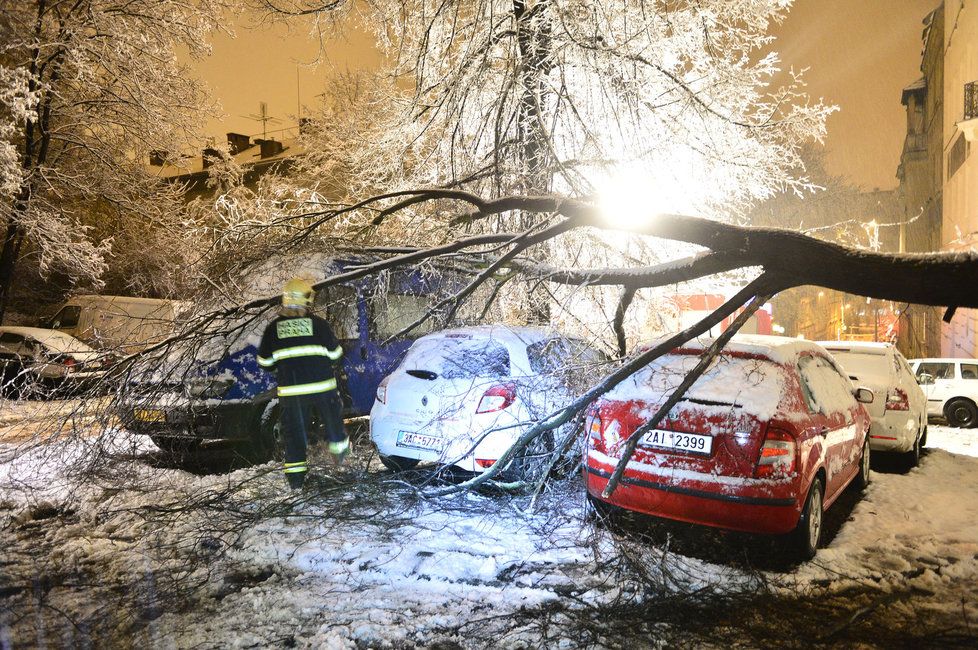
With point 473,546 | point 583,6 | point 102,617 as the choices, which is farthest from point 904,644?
point 583,6

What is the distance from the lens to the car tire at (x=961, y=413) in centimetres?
1414

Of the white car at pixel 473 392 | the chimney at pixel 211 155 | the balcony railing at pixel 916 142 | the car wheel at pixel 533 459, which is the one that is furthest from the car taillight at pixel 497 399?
the balcony railing at pixel 916 142

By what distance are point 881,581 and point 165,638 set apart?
462cm

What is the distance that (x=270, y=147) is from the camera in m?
36.6

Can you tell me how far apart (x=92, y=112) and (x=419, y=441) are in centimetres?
1369

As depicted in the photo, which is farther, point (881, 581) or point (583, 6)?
point (583, 6)

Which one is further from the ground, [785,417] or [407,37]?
[407,37]

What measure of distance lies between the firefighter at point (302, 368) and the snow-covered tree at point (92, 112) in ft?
28.9

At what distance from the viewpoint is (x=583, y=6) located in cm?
846

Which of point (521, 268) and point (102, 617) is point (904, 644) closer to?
Answer: point (521, 268)

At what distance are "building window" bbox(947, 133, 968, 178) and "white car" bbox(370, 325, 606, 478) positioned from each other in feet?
80.3

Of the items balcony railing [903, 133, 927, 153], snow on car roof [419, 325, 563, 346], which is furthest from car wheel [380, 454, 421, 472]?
balcony railing [903, 133, 927, 153]

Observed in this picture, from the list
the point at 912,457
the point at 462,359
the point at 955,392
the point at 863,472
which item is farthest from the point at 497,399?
the point at 955,392

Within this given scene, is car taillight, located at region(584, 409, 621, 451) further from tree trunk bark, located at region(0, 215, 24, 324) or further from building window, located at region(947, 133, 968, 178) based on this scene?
building window, located at region(947, 133, 968, 178)
